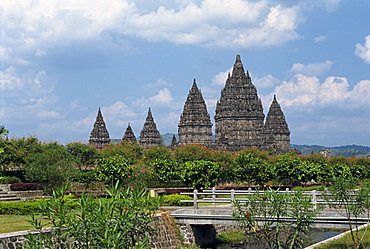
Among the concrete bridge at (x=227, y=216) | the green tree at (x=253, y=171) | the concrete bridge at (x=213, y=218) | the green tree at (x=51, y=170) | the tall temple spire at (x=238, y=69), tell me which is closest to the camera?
the concrete bridge at (x=227, y=216)

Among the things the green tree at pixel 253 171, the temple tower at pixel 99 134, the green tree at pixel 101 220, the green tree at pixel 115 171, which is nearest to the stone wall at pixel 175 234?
the green tree at pixel 115 171

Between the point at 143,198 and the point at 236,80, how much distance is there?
97.7 metres

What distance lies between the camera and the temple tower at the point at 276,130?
110031mm

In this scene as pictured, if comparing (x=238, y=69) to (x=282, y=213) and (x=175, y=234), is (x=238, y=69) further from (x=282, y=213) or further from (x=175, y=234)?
(x=282, y=213)

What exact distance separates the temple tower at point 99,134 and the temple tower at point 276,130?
30995 mm

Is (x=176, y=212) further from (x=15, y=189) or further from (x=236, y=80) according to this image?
(x=236, y=80)

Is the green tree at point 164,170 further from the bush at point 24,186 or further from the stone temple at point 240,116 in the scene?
the stone temple at point 240,116

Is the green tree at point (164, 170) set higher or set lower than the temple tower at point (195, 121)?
lower

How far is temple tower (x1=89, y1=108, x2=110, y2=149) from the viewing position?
97.3 metres

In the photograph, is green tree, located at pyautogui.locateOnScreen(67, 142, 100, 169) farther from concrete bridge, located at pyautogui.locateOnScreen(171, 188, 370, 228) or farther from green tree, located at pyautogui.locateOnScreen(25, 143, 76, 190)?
concrete bridge, located at pyautogui.locateOnScreen(171, 188, 370, 228)

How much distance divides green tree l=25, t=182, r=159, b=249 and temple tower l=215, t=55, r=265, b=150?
95202 millimetres

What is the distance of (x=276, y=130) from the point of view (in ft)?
364

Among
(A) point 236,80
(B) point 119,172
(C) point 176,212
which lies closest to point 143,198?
(C) point 176,212

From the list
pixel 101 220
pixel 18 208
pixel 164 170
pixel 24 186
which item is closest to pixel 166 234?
pixel 18 208
